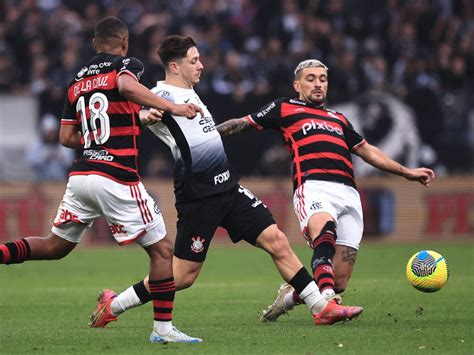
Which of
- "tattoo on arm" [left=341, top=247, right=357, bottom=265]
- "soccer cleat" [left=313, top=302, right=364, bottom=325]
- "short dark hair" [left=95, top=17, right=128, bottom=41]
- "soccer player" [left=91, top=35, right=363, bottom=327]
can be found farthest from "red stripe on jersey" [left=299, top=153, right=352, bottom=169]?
"short dark hair" [left=95, top=17, right=128, bottom=41]

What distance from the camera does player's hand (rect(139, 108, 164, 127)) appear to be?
7891 mm

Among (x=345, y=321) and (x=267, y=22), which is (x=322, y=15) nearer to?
(x=267, y=22)

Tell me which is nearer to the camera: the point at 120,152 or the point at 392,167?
the point at 120,152

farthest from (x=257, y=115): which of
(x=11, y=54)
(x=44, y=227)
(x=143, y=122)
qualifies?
(x=11, y=54)

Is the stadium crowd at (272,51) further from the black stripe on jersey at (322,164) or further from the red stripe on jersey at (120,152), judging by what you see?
the red stripe on jersey at (120,152)

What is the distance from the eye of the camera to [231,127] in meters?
9.44

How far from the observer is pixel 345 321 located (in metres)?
8.80

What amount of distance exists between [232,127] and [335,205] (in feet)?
3.88

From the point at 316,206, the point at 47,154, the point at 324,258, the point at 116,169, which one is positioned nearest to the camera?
the point at 116,169

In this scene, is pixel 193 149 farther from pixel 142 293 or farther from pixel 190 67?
pixel 142 293

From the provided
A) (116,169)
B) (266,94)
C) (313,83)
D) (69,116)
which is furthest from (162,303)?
(266,94)

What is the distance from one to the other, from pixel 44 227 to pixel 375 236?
6.19 metres

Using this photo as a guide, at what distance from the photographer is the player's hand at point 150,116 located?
7.89 meters

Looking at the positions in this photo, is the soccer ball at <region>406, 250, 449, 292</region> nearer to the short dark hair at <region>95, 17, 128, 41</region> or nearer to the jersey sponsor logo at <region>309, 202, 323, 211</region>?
the jersey sponsor logo at <region>309, 202, 323, 211</region>
